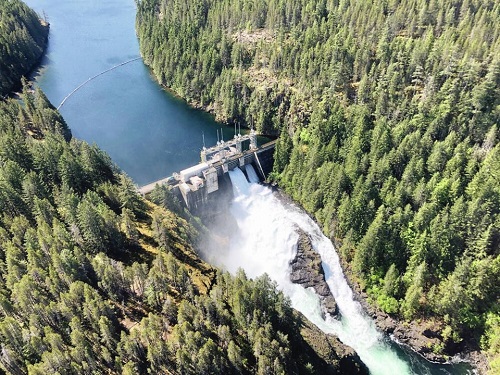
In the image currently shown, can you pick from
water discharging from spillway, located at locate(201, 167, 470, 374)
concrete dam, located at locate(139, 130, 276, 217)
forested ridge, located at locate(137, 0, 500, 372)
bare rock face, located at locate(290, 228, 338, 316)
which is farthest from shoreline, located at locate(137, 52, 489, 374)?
concrete dam, located at locate(139, 130, 276, 217)

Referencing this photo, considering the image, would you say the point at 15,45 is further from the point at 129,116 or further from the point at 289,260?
the point at 289,260

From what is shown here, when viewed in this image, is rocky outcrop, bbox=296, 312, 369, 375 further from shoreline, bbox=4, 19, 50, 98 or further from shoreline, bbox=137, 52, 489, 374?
shoreline, bbox=4, 19, 50, 98

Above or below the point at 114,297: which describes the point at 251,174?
below

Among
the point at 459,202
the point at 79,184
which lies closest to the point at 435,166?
the point at 459,202

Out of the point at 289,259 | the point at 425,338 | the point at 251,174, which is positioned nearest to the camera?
the point at 425,338

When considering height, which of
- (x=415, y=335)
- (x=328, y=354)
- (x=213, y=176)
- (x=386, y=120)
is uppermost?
(x=386, y=120)

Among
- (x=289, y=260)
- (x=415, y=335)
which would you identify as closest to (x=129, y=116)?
(x=289, y=260)

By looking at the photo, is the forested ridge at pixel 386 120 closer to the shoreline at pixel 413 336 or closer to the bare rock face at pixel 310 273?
the shoreline at pixel 413 336
